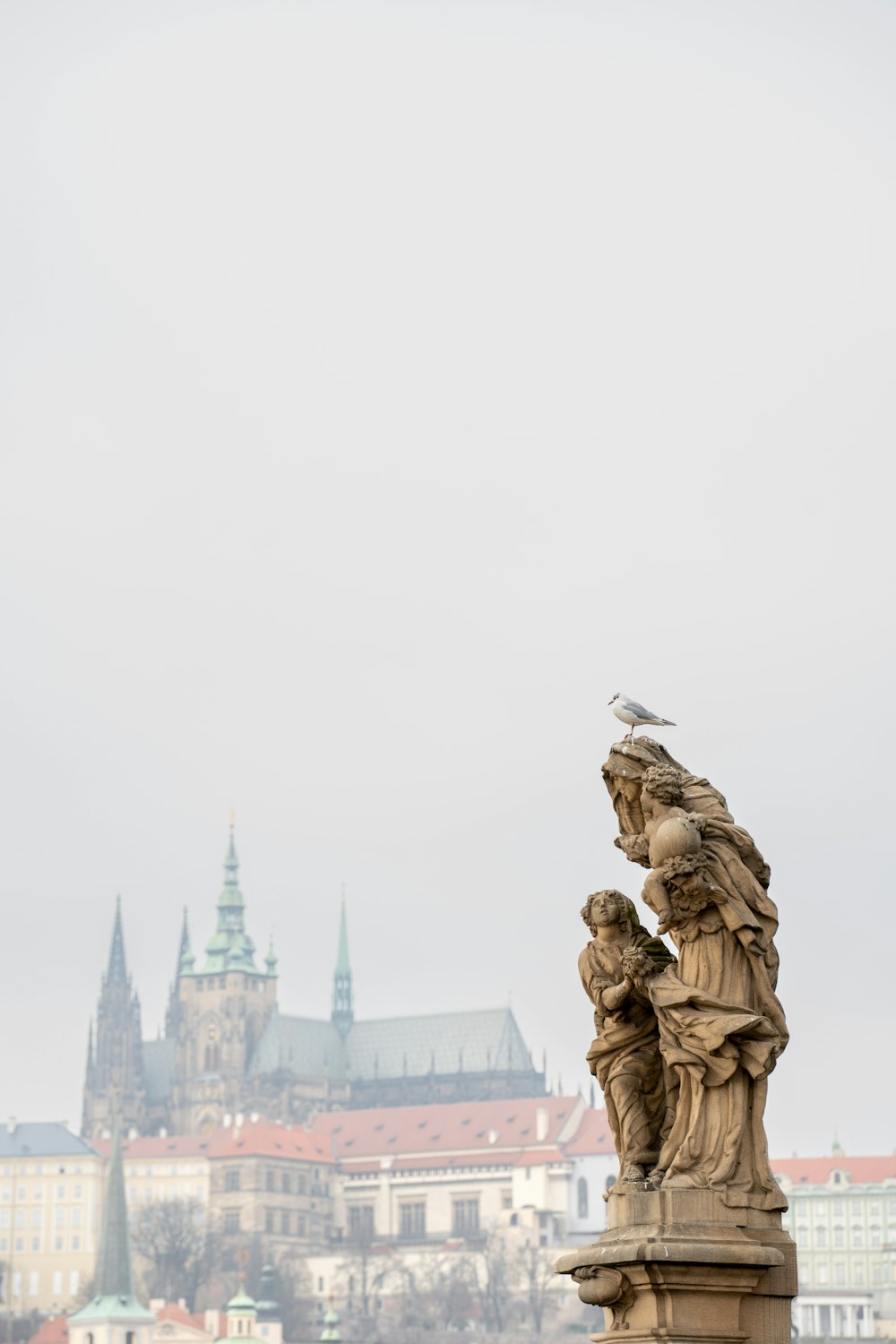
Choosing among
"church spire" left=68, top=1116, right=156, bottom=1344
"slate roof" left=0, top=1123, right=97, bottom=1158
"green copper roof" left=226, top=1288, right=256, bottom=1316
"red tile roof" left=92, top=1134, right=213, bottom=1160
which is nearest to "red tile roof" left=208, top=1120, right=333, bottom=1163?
"red tile roof" left=92, top=1134, right=213, bottom=1160

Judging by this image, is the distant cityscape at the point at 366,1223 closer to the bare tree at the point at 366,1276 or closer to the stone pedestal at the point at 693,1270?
the bare tree at the point at 366,1276

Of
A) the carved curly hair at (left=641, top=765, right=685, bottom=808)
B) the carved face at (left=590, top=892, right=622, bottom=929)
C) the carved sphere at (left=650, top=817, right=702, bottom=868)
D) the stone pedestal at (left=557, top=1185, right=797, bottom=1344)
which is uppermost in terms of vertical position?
the carved curly hair at (left=641, top=765, right=685, bottom=808)

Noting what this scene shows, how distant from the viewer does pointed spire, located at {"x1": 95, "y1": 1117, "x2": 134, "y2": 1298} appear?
151250 millimetres

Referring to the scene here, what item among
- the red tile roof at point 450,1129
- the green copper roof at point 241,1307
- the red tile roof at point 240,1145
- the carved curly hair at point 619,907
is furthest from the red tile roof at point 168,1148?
the carved curly hair at point 619,907

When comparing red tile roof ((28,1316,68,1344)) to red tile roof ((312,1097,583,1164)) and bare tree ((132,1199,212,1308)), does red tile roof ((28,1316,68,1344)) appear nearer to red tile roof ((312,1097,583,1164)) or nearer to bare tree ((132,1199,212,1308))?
bare tree ((132,1199,212,1308))

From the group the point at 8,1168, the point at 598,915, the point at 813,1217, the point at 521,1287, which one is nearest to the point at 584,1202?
the point at 521,1287

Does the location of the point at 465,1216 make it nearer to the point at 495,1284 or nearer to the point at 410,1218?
the point at 410,1218

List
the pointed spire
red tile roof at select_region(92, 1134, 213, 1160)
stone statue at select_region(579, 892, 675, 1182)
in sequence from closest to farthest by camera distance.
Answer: stone statue at select_region(579, 892, 675, 1182) → the pointed spire → red tile roof at select_region(92, 1134, 213, 1160)

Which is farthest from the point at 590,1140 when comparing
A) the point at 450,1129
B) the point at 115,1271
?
the point at 115,1271

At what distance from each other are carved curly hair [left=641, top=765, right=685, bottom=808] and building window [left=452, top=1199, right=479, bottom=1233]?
176807 mm

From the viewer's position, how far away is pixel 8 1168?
178m

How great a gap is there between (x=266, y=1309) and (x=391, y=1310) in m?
10.9

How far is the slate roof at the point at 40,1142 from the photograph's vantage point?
179 meters

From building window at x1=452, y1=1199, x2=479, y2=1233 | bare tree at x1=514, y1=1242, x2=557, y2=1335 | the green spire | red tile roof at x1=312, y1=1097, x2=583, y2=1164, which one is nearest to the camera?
the green spire
